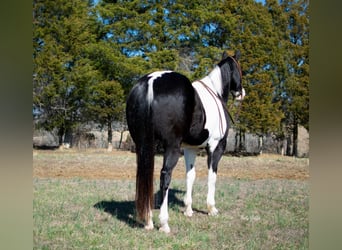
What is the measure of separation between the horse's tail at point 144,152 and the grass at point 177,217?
0.55 ft

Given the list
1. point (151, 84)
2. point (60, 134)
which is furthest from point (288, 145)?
point (60, 134)

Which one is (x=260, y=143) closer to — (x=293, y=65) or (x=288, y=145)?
(x=288, y=145)

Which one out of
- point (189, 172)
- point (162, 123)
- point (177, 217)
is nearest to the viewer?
point (162, 123)

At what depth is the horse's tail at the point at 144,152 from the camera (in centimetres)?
204

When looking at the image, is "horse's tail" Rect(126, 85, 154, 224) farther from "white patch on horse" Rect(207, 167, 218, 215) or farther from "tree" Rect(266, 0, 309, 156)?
"tree" Rect(266, 0, 309, 156)

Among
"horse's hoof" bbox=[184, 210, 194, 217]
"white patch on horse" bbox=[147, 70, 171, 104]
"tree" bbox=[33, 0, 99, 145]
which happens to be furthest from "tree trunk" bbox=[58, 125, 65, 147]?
"horse's hoof" bbox=[184, 210, 194, 217]

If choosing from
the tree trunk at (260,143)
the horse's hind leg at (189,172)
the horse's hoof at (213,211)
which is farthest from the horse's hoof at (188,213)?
the tree trunk at (260,143)

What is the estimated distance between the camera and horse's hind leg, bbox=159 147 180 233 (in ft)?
6.72

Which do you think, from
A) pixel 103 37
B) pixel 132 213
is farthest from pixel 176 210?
pixel 103 37

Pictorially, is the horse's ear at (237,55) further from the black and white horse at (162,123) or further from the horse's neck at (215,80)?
the black and white horse at (162,123)

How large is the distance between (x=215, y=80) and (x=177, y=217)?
0.90 meters

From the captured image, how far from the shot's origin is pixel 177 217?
224 cm
